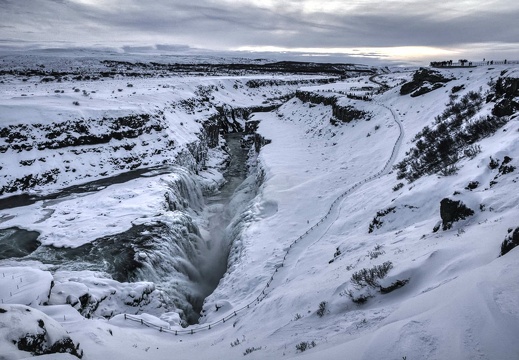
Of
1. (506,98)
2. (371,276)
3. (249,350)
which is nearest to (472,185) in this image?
(371,276)

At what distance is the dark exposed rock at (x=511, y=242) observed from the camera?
21.7ft

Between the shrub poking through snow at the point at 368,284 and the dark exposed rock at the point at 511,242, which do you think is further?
the shrub poking through snow at the point at 368,284

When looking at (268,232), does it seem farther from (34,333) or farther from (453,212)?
(34,333)

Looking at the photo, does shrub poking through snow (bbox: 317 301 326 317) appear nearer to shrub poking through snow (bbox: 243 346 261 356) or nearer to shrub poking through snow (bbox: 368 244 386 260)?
shrub poking through snow (bbox: 243 346 261 356)

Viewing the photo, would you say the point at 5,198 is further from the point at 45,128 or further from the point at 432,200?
the point at 432,200

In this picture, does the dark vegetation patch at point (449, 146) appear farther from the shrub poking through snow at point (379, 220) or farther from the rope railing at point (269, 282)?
the shrub poking through snow at point (379, 220)

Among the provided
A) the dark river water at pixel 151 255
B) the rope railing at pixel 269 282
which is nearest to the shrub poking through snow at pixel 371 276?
the rope railing at pixel 269 282

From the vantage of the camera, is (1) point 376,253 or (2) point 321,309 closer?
(2) point 321,309

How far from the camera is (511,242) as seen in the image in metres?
6.68

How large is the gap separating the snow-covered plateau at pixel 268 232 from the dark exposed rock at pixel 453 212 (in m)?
0.06

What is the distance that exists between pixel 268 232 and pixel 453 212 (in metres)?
12.4

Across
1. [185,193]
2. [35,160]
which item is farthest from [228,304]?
[35,160]

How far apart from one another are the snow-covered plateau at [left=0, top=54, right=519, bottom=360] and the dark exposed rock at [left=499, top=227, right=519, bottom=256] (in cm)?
6

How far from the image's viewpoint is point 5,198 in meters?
24.1
